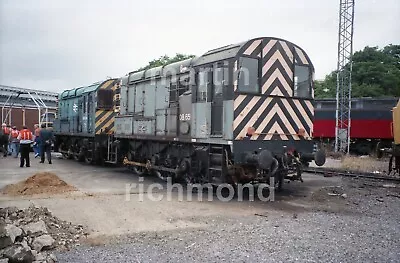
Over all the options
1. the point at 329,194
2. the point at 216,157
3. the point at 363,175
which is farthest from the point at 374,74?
the point at 216,157

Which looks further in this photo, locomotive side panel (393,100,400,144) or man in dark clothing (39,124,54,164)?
man in dark clothing (39,124,54,164)

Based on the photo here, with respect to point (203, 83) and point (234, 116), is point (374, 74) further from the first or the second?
point (234, 116)

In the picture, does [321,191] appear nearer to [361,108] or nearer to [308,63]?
[308,63]

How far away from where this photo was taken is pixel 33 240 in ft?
16.4

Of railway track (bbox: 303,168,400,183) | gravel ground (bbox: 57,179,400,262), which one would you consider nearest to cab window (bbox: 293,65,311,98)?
gravel ground (bbox: 57,179,400,262)

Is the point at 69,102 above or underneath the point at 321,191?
above

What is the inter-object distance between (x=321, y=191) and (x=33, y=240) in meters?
6.80

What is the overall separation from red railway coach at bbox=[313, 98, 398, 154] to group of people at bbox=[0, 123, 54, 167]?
14644 millimetres

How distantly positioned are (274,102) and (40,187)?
19.6 ft

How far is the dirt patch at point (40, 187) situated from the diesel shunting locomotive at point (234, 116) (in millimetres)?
2757

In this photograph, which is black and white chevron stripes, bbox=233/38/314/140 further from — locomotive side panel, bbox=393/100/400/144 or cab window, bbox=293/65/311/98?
locomotive side panel, bbox=393/100/400/144

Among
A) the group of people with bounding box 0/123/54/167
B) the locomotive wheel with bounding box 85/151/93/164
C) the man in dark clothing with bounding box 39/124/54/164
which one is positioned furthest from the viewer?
the man in dark clothing with bounding box 39/124/54/164

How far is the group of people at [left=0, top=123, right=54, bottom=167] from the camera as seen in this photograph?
15336 mm

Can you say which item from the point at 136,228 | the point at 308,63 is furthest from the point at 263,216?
the point at 308,63
